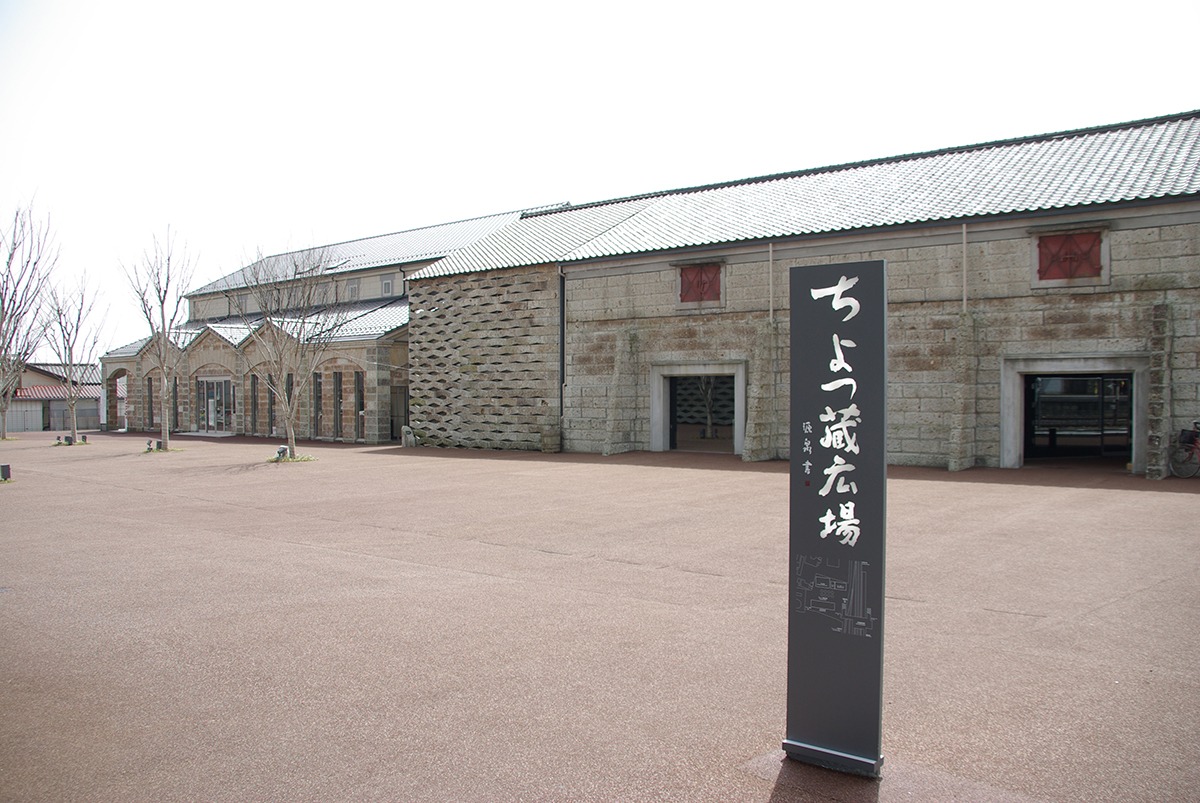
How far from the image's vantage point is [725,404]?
3553 cm

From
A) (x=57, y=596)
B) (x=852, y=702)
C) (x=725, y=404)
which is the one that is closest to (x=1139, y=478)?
(x=852, y=702)

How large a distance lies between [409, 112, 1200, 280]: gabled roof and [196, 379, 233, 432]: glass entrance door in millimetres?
11940

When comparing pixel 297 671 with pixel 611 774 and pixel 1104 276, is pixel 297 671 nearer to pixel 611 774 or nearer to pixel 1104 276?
pixel 611 774

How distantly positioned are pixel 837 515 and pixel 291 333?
1057 inches

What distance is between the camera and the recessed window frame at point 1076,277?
619 inches

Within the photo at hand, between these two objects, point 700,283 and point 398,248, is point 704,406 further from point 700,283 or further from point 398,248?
point 700,283

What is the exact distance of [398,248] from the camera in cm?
3716

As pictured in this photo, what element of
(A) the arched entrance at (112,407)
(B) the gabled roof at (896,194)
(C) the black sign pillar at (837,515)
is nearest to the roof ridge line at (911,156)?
(B) the gabled roof at (896,194)

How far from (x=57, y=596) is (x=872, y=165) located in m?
20.8

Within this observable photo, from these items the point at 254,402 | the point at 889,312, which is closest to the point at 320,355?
the point at 254,402

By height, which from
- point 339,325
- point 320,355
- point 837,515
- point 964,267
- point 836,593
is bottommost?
point 836,593

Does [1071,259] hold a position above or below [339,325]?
above

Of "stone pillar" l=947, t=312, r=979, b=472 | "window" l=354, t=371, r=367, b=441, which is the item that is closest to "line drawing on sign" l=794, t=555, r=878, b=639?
"stone pillar" l=947, t=312, r=979, b=472

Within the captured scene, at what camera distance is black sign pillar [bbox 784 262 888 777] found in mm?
3883
